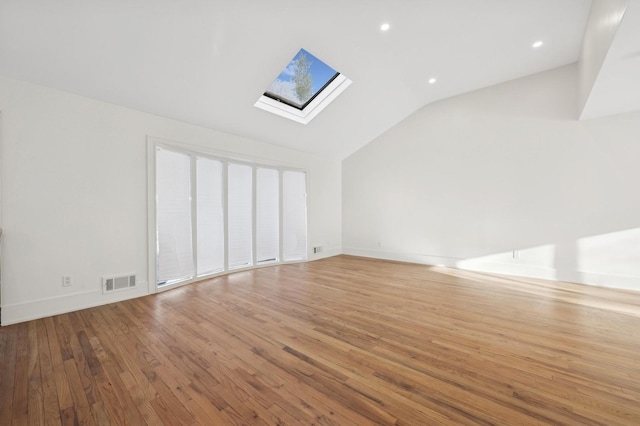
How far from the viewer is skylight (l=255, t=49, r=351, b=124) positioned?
407cm

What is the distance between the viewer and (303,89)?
4504 mm

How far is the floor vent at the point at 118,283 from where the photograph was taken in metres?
3.20

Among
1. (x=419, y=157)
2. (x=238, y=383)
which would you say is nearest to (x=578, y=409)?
(x=238, y=383)

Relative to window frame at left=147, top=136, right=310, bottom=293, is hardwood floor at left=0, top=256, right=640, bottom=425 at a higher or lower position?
lower

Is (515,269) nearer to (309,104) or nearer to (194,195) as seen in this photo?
(309,104)

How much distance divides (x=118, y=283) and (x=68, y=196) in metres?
1.25

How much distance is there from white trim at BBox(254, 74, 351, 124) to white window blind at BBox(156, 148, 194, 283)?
1636mm

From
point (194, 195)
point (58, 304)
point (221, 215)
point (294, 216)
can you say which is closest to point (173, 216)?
point (194, 195)

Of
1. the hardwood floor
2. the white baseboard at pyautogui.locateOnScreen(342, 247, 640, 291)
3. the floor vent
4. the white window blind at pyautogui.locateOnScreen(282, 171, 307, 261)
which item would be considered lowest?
the hardwood floor

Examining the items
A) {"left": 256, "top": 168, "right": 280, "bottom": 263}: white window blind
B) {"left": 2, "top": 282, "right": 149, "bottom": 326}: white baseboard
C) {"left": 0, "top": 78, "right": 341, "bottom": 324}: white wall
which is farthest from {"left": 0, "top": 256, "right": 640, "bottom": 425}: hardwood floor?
{"left": 256, "top": 168, "right": 280, "bottom": 263}: white window blind

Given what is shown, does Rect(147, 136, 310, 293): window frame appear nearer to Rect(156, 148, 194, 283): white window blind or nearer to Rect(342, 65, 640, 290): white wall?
Rect(156, 148, 194, 283): white window blind

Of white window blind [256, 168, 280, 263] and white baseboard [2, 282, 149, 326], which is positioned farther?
white window blind [256, 168, 280, 263]

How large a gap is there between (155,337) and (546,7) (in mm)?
5818

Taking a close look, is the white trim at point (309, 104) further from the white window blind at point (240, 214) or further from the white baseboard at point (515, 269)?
the white baseboard at point (515, 269)
